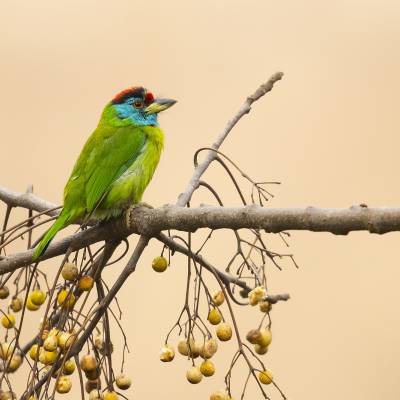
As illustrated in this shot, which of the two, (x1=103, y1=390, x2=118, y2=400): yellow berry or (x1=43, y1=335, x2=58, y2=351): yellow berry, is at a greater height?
(x1=43, y1=335, x2=58, y2=351): yellow berry

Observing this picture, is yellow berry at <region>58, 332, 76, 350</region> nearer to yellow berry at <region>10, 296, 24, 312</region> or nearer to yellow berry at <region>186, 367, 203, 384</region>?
yellow berry at <region>186, 367, 203, 384</region>

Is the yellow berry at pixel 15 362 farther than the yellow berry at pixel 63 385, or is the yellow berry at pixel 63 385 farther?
the yellow berry at pixel 15 362

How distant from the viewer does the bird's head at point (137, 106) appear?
309cm

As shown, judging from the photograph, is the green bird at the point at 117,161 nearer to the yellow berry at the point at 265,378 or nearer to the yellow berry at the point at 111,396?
the yellow berry at the point at 111,396

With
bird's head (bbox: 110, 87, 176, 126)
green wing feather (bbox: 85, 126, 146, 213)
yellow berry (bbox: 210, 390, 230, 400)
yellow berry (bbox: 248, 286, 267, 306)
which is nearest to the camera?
yellow berry (bbox: 210, 390, 230, 400)

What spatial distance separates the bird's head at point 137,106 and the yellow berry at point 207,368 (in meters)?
1.32

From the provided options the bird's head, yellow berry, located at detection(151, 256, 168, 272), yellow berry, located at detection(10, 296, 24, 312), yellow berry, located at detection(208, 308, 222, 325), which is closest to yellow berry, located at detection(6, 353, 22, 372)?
yellow berry, located at detection(10, 296, 24, 312)

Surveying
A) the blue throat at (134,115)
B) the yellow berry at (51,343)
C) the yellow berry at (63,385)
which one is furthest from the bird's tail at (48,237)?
the blue throat at (134,115)

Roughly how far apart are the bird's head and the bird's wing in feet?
0.28

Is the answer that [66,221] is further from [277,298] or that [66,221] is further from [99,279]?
[277,298]

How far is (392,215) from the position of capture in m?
1.37

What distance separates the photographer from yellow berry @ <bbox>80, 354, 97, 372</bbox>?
79.4 inches

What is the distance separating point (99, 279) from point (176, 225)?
1.46 feet

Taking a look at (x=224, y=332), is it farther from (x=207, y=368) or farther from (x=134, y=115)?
(x=134, y=115)
